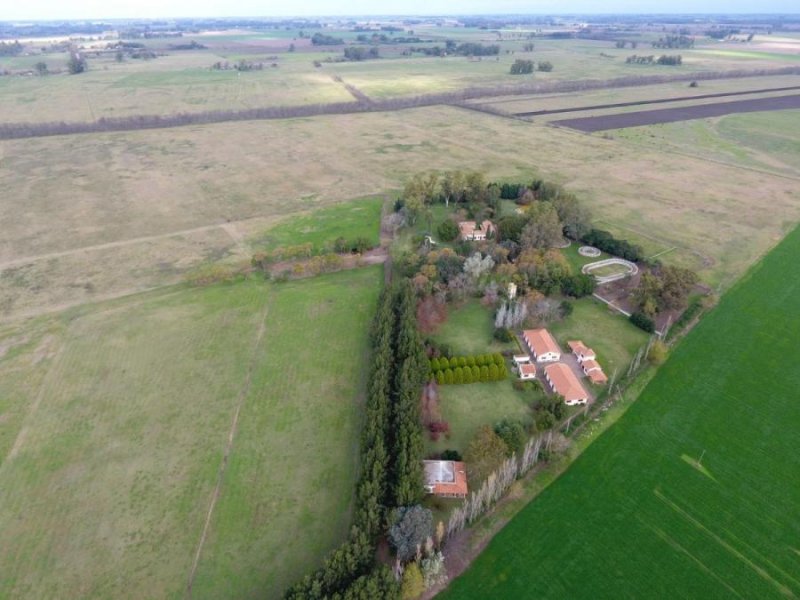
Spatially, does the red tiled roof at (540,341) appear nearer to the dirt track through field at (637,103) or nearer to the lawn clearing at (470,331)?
the lawn clearing at (470,331)

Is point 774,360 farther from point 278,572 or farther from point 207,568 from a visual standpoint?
point 207,568

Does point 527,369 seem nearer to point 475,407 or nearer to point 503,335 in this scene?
point 503,335

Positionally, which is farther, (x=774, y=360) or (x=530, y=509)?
(x=774, y=360)

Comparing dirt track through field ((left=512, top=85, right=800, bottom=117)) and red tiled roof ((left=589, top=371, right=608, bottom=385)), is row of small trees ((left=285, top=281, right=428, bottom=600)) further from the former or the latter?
dirt track through field ((left=512, top=85, right=800, bottom=117))

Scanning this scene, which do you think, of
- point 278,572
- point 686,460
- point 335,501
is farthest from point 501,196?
point 278,572

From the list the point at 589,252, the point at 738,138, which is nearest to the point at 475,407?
the point at 589,252

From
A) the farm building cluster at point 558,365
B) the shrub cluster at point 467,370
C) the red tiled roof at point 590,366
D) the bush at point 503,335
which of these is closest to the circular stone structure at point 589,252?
the farm building cluster at point 558,365
